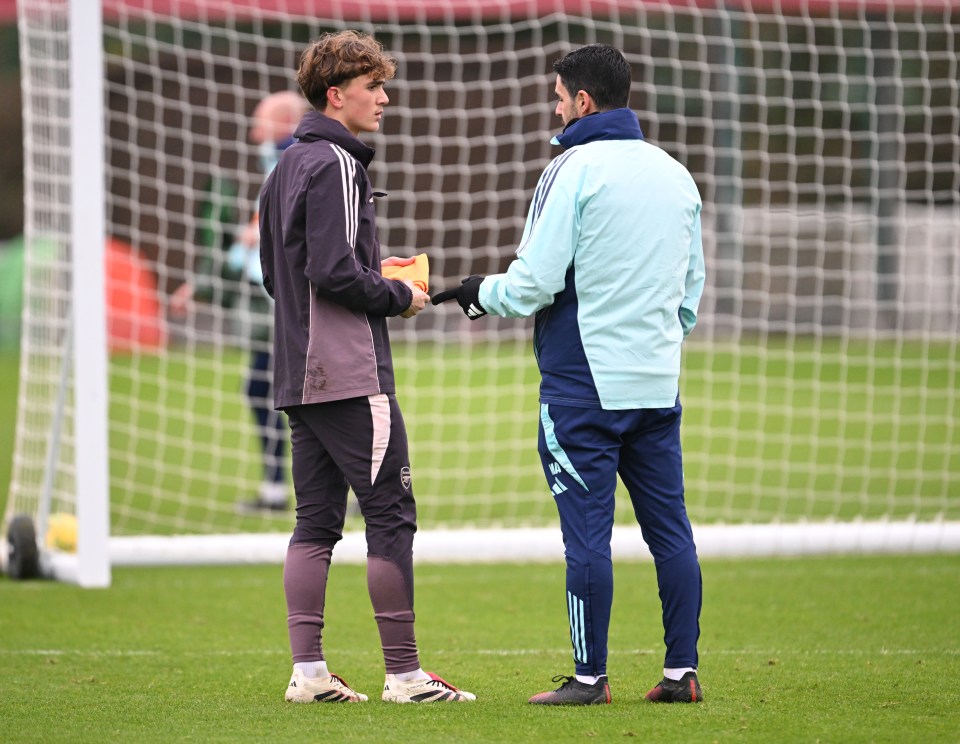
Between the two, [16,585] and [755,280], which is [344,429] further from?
[755,280]

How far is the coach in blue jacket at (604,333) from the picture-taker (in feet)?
11.8

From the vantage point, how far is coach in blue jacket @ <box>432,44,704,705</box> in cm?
361

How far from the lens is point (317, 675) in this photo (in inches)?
151

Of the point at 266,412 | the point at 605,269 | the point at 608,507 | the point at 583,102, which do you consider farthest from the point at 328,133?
the point at 266,412

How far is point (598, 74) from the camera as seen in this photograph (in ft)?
12.0

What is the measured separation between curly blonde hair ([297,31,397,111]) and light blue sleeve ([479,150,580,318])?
1.78 feet

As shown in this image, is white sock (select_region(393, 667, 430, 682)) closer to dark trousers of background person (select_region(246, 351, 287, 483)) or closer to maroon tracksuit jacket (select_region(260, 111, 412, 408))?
maroon tracksuit jacket (select_region(260, 111, 412, 408))

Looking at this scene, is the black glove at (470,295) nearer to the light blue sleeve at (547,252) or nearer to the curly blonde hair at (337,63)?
the light blue sleeve at (547,252)

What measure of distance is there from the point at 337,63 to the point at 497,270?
918cm

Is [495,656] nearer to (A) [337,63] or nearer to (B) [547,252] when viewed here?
(B) [547,252]

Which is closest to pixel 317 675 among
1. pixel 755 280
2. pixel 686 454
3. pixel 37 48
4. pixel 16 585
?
pixel 16 585

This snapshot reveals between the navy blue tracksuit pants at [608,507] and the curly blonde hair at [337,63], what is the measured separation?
101 cm

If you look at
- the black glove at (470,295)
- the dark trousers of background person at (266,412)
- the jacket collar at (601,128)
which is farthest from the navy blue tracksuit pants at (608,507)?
the dark trousers of background person at (266,412)

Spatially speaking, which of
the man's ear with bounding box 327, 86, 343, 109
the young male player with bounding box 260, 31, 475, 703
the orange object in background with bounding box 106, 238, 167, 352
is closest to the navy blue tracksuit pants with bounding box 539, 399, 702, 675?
the young male player with bounding box 260, 31, 475, 703
